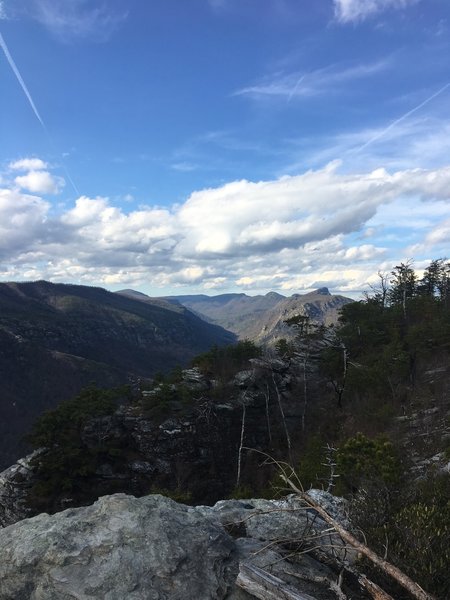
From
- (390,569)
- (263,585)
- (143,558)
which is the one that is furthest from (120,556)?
(390,569)

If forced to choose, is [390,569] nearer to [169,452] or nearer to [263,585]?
[263,585]

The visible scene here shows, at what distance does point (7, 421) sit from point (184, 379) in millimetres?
155048

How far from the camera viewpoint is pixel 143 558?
355 inches

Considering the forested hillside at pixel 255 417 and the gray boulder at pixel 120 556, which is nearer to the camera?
the gray boulder at pixel 120 556

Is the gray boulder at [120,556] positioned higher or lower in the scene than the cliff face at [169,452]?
higher

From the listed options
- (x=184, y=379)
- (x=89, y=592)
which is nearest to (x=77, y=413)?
(x=184, y=379)

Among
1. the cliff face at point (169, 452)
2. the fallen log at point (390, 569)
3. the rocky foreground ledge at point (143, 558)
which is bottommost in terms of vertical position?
the cliff face at point (169, 452)

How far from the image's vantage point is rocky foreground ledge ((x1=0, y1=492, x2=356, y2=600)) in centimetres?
850

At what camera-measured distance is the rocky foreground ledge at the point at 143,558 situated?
27.9 ft

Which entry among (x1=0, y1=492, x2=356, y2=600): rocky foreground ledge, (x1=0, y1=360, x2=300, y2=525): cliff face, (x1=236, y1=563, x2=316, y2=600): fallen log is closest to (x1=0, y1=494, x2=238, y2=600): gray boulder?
(x1=0, y1=492, x2=356, y2=600): rocky foreground ledge

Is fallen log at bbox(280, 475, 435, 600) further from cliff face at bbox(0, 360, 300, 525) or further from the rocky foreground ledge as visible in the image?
cliff face at bbox(0, 360, 300, 525)

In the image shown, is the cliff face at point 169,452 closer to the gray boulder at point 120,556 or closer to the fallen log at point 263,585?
the gray boulder at point 120,556

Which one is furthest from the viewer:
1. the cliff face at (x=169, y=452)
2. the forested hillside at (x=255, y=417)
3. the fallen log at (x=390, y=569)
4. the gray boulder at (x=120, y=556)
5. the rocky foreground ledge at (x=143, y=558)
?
the cliff face at (x=169, y=452)

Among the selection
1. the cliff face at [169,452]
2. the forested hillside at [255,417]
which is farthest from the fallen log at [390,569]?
the cliff face at [169,452]
